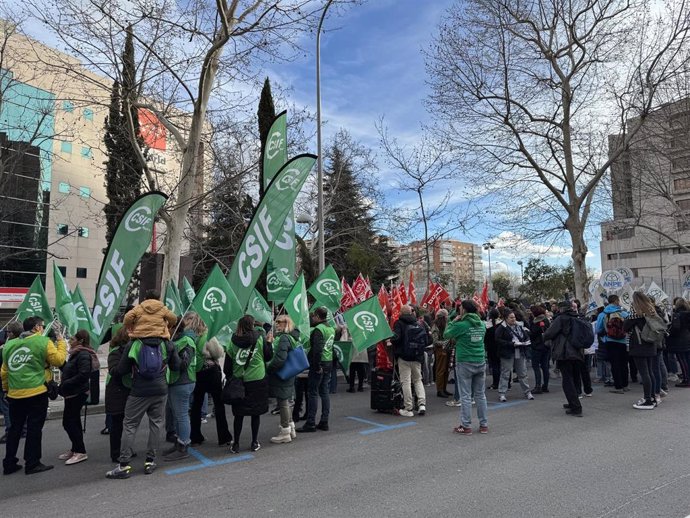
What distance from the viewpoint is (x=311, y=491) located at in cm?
464

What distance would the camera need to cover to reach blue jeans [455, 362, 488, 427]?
6.72 metres

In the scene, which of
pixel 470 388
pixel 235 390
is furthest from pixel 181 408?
pixel 470 388

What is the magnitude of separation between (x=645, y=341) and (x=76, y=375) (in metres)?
8.63

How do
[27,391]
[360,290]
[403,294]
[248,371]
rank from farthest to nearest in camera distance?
[360,290] < [403,294] < [248,371] < [27,391]

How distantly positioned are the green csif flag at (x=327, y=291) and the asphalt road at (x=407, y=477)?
296 centimetres

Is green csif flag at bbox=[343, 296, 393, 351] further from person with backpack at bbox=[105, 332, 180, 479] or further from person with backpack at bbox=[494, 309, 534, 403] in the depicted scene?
person with backpack at bbox=[105, 332, 180, 479]

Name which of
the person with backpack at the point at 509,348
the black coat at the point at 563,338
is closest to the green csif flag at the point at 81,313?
the person with backpack at the point at 509,348

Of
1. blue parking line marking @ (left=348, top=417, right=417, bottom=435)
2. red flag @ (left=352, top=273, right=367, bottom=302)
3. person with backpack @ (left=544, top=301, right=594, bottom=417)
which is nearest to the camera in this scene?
blue parking line marking @ (left=348, top=417, right=417, bottom=435)

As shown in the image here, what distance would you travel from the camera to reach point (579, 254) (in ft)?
59.7

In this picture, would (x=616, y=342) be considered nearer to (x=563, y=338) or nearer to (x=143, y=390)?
A: (x=563, y=338)

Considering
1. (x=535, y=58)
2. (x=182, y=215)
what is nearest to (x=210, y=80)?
(x=182, y=215)

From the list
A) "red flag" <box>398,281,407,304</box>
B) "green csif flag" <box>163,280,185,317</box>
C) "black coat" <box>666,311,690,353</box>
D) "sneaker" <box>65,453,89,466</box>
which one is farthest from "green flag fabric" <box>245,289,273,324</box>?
"black coat" <box>666,311,690,353</box>

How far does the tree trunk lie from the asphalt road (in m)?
11.6

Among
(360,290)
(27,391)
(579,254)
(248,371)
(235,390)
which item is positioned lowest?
(235,390)
